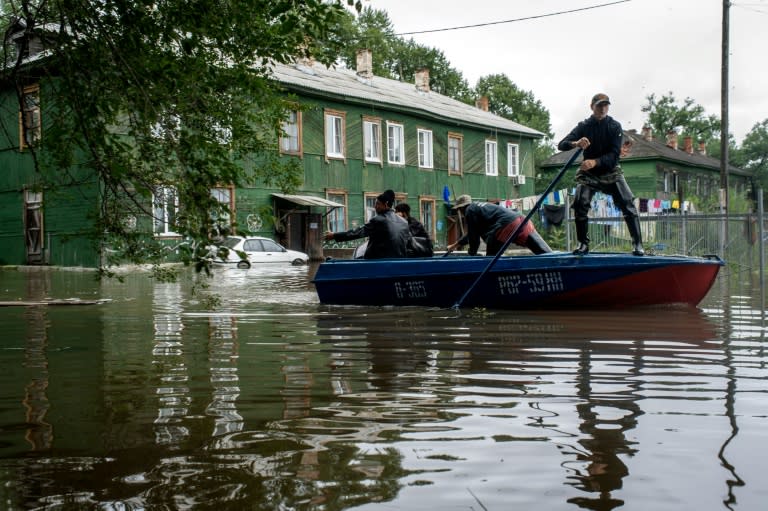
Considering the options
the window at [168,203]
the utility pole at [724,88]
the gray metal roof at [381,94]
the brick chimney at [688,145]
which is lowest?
the window at [168,203]

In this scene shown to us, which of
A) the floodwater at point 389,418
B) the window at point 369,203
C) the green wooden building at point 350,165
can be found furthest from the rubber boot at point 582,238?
the window at point 369,203

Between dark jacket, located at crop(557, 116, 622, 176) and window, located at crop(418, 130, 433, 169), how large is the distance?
2830 cm

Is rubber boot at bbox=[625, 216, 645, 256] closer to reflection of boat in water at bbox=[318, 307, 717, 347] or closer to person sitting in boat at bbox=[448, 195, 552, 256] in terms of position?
reflection of boat in water at bbox=[318, 307, 717, 347]

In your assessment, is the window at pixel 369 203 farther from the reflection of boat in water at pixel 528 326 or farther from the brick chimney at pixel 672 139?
the brick chimney at pixel 672 139

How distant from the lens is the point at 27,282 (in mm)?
20594

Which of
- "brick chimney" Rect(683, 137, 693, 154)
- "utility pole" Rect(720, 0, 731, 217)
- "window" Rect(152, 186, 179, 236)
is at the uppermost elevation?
"brick chimney" Rect(683, 137, 693, 154)

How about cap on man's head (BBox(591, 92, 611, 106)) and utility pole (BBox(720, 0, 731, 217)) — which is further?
utility pole (BBox(720, 0, 731, 217))

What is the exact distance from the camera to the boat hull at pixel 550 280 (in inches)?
417

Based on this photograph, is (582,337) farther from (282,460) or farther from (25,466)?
(25,466)

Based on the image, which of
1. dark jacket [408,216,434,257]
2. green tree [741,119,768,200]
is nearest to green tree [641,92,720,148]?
green tree [741,119,768,200]

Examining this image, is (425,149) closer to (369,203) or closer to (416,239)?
(369,203)

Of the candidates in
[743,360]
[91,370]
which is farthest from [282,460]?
[743,360]

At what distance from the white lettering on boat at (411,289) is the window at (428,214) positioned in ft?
89.1

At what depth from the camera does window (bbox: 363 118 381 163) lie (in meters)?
35.8
